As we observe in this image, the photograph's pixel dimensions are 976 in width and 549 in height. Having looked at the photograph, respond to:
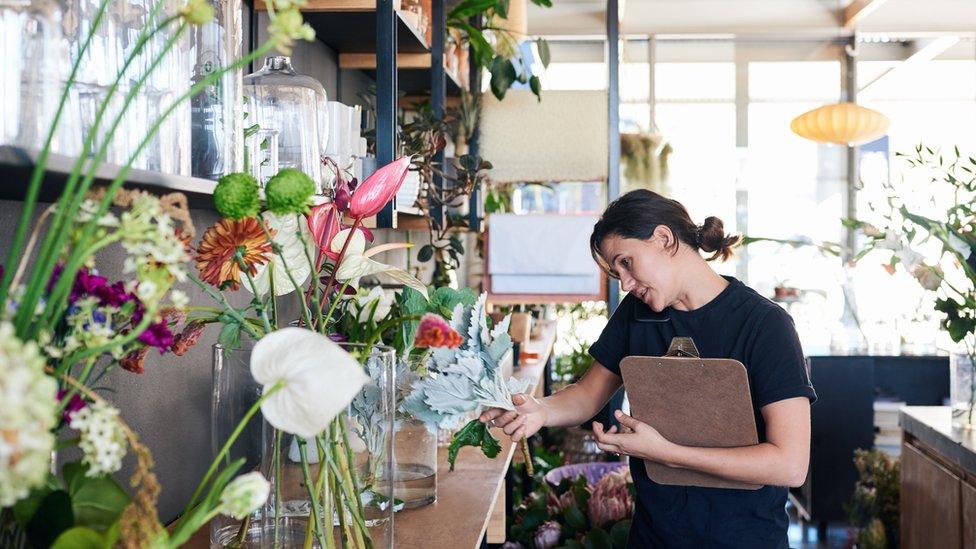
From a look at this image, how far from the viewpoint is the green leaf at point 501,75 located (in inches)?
111

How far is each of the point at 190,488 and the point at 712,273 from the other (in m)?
0.98

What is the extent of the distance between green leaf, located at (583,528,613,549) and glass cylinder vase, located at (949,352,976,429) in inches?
41.6

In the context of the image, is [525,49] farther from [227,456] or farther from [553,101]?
[227,456]

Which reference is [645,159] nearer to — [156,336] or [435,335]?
[435,335]

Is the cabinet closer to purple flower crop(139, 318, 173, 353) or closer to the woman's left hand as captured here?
the woman's left hand


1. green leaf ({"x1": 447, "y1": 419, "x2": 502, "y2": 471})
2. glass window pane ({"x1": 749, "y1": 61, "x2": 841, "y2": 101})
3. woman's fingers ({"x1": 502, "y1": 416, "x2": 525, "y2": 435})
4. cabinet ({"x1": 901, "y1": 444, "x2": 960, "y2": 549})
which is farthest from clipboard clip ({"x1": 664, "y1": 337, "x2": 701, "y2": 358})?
glass window pane ({"x1": 749, "y1": 61, "x2": 841, "y2": 101})

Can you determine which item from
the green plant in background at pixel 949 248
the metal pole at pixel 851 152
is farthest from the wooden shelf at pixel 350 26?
the metal pole at pixel 851 152

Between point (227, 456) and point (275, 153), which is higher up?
point (275, 153)

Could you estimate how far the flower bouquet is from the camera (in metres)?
0.43

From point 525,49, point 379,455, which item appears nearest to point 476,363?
point 379,455

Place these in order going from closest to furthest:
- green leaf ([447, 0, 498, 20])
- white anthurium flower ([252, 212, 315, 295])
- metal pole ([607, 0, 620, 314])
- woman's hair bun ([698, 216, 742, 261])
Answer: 1. white anthurium flower ([252, 212, 315, 295])
2. woman's hair bun ([698, 216, 742, 261])
3. green leaf ([447, 0, 498, 20])
4. metal pole ([607, 0, 620, 314])

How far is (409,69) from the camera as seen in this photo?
236 centimetres

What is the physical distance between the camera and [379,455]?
3.37 ft

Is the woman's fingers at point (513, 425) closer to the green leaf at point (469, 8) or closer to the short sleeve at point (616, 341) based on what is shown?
the short sleeve at point (616, 341)
